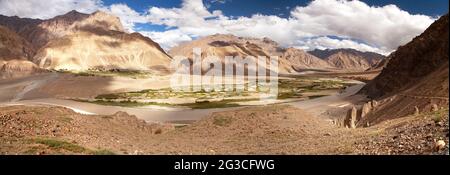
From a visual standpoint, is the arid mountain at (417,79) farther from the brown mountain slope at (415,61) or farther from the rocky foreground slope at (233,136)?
the rocky foreground slope at (233,136)

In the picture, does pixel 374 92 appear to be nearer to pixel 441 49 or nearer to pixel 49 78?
pixel 441 49

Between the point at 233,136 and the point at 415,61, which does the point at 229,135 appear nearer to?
the point at 233,136

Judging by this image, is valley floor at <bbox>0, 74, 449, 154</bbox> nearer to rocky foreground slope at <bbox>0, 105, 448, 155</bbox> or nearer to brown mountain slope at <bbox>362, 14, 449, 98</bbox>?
rocky foreground slope at <bbox>0, 105, 448, 155</bbox>

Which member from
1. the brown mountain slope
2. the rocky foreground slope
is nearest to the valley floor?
the rocky foreground slope

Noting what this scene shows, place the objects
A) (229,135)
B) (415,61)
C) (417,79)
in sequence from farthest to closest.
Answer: (415,61) → (417,79) → (229,135)

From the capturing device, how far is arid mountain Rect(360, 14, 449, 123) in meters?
43.0

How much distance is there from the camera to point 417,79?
2665 inches

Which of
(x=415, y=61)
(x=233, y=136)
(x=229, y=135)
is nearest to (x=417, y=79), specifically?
(x=415, y=61)

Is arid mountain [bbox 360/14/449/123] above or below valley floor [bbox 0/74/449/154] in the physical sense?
above

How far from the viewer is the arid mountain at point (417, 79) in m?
43.0

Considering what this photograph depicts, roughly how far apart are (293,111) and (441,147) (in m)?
24.9
